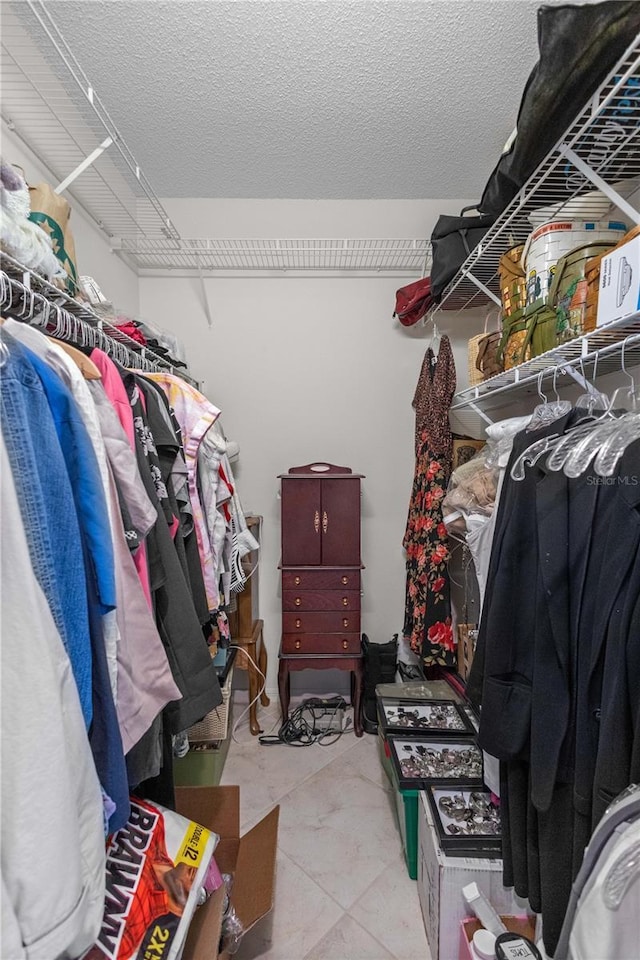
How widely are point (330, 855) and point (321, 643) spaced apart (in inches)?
30.7

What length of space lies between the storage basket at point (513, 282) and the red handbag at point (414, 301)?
689 mm

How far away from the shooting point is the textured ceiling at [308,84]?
1309mm

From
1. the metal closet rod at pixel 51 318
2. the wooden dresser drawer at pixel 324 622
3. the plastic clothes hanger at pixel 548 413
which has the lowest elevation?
A: the wooden dresser drawer at pixel 324 622

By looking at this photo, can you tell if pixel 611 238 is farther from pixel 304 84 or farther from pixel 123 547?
pixel 123 547

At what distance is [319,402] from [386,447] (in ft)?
1.48

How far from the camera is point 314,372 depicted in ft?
7.70

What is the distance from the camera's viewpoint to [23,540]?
0.54 metres

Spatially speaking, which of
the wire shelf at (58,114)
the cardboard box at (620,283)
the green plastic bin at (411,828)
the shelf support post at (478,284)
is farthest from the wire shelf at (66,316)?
the green plastic bin at (411,828)

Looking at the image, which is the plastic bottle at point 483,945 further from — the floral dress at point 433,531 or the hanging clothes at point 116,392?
the hanging clothes at point 116,392

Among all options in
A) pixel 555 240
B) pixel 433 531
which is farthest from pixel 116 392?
pixel 433 531

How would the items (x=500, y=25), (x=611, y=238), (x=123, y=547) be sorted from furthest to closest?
(x=500, y=25), (x=611, y=238), (x=123, y=547)

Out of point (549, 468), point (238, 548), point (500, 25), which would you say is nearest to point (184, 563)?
point (238, 548)

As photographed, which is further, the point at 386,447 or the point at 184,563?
the point at 386,447

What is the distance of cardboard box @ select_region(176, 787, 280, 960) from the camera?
116cm
